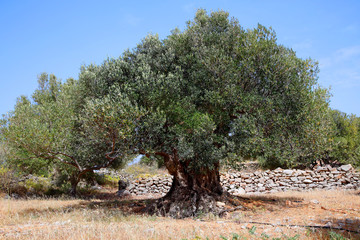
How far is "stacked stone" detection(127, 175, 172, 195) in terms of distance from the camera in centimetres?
A: 2995

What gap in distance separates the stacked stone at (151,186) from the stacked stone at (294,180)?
6.80 metres

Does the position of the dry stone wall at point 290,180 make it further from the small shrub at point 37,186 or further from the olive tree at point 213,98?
the olive tree at point 213,98

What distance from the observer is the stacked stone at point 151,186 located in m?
30.0

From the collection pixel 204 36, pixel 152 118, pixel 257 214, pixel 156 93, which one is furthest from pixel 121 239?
pixel 204 36

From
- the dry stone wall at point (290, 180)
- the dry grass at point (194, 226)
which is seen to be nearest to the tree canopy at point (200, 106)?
the dry grass at point (194, 226)

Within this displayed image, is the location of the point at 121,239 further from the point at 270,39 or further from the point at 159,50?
A: the point at 270,39

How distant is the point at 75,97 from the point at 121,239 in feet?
41.1

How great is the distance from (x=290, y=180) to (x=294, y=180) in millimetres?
518

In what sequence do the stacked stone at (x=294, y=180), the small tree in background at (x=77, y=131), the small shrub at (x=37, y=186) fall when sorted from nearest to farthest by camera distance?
the small tree in background at (x=77, y=131), the stacked stone at (x=294, y=180), the small shrub at (x=37, y=186)

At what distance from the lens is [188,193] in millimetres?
15586

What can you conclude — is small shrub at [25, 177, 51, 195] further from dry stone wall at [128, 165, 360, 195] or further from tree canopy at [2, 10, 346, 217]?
tree canopy at [2, 10, 346, 217]

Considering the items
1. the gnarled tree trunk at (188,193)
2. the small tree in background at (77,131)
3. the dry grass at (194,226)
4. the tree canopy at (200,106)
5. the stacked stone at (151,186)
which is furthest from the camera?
the stacked stone at (151,186)

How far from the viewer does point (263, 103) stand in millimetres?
13914

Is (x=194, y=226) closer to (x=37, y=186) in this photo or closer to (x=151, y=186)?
(x=151, y=186)
